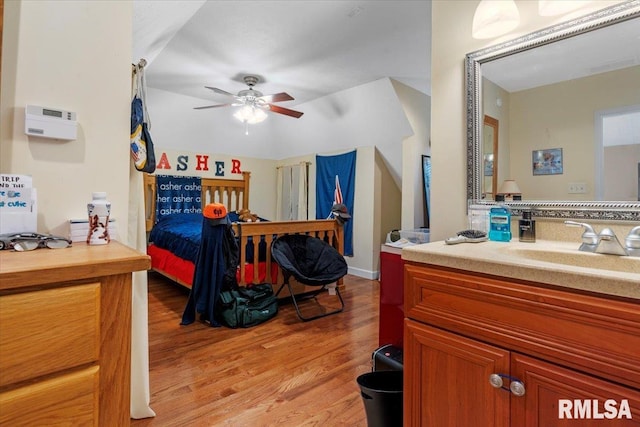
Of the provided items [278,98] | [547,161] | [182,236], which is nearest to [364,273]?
[182,236]

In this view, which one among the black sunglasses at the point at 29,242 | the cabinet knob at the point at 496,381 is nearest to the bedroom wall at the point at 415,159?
the cabinet knob at the point at 496,381

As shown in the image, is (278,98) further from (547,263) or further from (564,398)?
(564,398)

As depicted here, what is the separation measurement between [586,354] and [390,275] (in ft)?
3.59

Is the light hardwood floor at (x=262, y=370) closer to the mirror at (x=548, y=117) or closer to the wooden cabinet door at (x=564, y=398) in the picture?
the wooden cabinet door at (x=564, y=398)

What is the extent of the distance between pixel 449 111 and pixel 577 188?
683 mm

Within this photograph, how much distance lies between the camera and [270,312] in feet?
9.54

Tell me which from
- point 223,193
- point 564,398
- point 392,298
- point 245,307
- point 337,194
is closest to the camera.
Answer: point 564,398

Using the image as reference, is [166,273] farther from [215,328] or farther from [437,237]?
[437,237]

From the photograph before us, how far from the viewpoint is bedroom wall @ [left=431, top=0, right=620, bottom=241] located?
1630 mm

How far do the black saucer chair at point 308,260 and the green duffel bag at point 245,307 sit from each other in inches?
9.5

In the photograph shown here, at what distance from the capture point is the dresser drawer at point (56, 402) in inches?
24.6

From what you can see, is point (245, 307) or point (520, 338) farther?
point (245, 307)

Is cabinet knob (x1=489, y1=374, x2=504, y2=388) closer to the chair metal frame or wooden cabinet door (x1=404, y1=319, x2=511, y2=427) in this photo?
wooden cabinet door (x1=404, y1=319, x2=511, y2=427)

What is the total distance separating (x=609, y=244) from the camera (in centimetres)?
113
